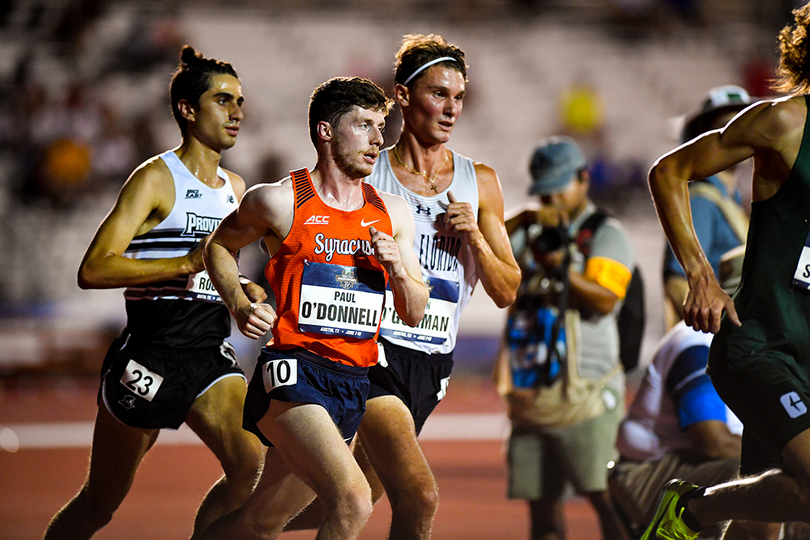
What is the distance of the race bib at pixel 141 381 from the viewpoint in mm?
4336

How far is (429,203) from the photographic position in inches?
173

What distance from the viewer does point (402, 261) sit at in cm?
387

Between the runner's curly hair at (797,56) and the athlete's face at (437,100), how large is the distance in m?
1.36

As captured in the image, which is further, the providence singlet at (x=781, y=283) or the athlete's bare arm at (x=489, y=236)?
the athlete's bare arm at (x=489, y=236)

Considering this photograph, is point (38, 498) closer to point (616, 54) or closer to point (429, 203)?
point (429, 203)

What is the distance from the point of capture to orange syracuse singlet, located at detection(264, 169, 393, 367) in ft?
12.2

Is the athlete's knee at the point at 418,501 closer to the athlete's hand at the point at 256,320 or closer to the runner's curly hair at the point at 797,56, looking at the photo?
the athlete's hand at the point at 256,320

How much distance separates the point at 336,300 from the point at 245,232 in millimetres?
450

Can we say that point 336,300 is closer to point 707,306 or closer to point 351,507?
point 351,507

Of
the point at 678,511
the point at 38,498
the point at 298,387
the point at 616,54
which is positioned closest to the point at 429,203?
the point at 298,387

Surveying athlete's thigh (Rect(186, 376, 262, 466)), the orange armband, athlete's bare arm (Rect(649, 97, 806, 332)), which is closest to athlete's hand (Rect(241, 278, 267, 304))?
athlete's thigh (Rect(186, 376, 262, 466))

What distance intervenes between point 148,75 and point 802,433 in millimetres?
15293

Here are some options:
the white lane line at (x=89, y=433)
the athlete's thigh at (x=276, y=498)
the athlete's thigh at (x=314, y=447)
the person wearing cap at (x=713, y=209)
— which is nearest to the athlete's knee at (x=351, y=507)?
the athlete's thigh at (x=314, y=447)

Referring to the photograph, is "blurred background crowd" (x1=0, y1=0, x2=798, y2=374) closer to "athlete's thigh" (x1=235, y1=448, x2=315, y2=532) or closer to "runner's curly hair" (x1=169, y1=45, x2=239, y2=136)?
"runner's curly hair" (x1=169, y1=45, x2=239, y2=136)
